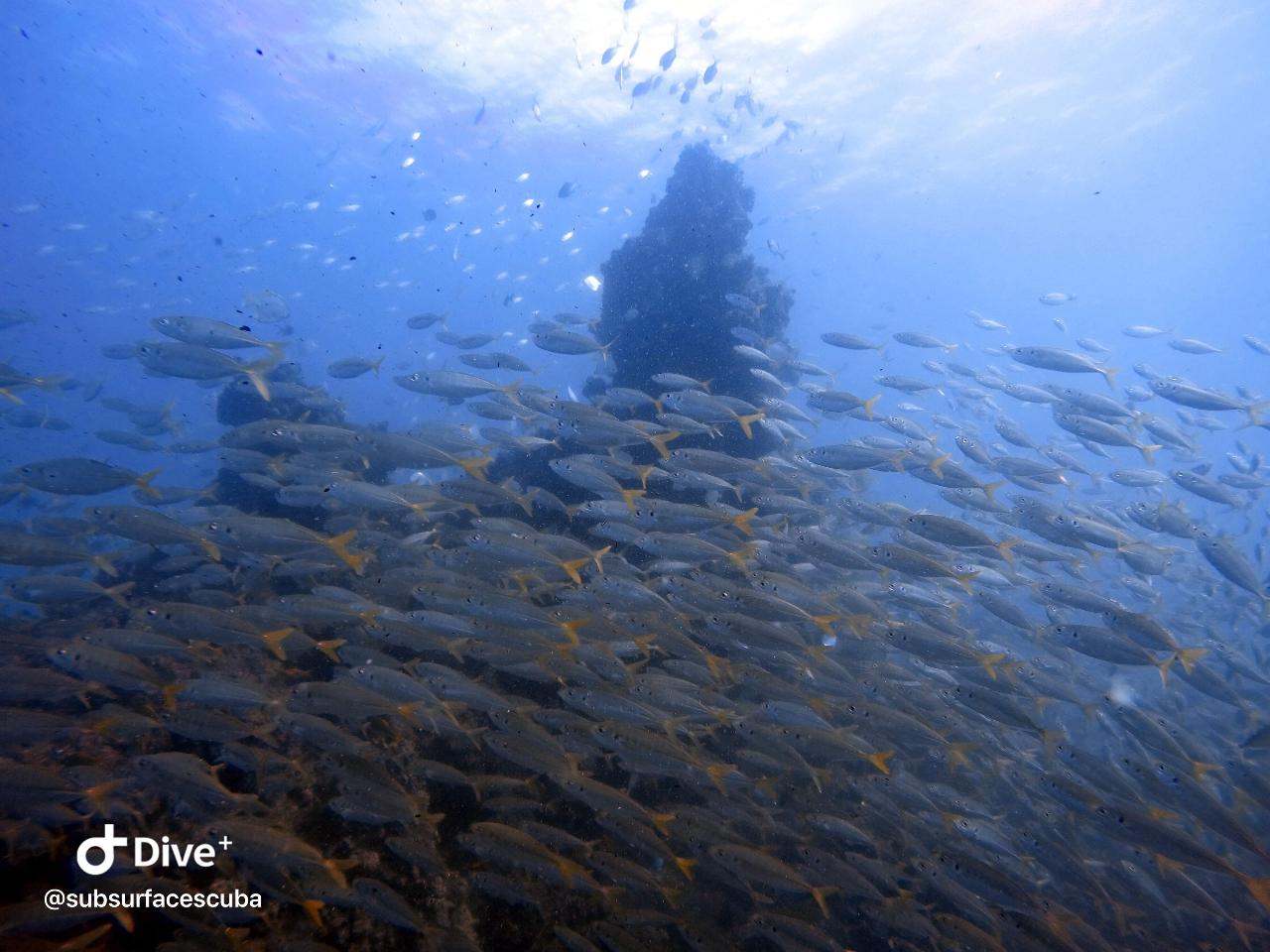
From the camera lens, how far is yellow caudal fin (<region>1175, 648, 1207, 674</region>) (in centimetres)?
610

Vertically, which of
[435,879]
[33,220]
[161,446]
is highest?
[33,220]

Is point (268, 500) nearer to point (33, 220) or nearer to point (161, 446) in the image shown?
point (161, 446)

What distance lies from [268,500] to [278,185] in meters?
71.4

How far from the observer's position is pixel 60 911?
3.39 meters

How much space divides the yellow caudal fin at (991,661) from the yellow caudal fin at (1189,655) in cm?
163

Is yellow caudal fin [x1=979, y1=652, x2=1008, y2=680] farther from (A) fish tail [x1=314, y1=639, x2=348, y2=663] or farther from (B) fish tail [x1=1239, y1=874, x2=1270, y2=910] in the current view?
(A) fish tail [x1=314, y1=639, x2=348, y2=663]

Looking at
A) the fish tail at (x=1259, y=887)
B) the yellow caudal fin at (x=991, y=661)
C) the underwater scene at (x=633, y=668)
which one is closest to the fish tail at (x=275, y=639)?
the underwater scene at (x=633, y=668)

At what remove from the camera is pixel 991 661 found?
19.5 ft

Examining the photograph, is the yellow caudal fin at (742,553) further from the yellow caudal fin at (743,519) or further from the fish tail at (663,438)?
the fish tail at (663,438)

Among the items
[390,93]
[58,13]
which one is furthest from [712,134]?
[58,13]

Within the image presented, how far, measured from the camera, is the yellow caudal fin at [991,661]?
5922 millimetres

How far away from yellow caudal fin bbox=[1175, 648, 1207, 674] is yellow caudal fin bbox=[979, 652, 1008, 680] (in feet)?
5.35

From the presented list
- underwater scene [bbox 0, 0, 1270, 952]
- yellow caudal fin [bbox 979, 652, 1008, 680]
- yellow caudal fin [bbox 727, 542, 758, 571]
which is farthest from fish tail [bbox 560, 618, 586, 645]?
yellow caudal fin [bbox 979, 652, 1008, 680]

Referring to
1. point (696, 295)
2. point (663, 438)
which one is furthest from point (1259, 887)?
point (696, 295)
